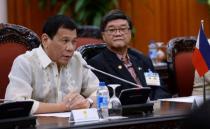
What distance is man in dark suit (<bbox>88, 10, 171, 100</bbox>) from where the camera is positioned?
3.07 metres

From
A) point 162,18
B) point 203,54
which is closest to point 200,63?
point 203,54

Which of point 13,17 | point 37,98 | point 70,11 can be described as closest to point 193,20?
point 70,11

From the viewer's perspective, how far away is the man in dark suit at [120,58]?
307cm

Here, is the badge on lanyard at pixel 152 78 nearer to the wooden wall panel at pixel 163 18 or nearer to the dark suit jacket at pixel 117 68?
the dark suit jacket at pixel 117 68

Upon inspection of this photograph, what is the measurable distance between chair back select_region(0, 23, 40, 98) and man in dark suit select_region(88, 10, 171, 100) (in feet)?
1.43

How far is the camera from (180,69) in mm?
3467

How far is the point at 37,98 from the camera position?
99.8 inches

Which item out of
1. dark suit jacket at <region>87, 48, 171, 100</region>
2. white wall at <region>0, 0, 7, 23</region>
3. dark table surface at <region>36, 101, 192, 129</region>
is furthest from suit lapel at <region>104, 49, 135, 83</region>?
white wall at <region>0, 0, 7, 23</region>

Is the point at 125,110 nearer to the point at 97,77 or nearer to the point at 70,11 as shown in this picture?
the point at 97,77

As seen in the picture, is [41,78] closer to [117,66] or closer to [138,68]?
[117,66]

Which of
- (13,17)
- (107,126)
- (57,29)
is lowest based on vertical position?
(107,126)

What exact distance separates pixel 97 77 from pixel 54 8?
9.05 feet

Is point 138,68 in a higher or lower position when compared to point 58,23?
lower

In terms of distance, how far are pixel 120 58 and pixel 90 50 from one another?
9.0 inches
